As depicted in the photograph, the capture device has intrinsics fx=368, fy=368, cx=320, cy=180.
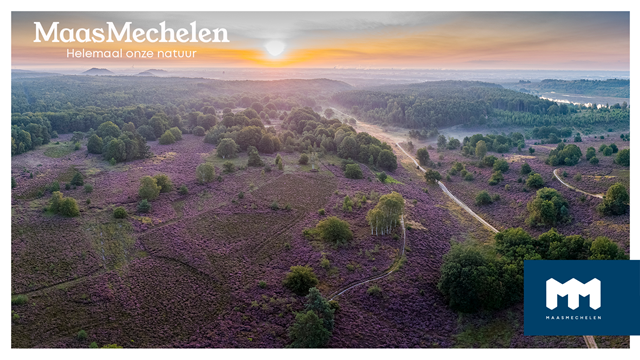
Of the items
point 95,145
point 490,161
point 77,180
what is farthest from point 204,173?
point 490,161

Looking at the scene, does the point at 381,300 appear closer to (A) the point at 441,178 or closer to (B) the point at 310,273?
(B) the point at 310,273

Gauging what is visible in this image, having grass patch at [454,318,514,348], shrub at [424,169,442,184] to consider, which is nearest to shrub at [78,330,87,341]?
grass patch at [454,318,514,348]

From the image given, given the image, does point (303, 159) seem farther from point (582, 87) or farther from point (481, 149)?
point (582, 87)

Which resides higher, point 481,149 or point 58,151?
point 481,149

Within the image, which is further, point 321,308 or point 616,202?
point 616,202

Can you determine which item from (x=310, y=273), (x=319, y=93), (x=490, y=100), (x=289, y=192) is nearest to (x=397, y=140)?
(x=490, y=100)

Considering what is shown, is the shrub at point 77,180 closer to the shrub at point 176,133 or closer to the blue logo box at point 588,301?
the shrub at point 176,133

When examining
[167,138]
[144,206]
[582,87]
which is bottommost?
[144,206]
